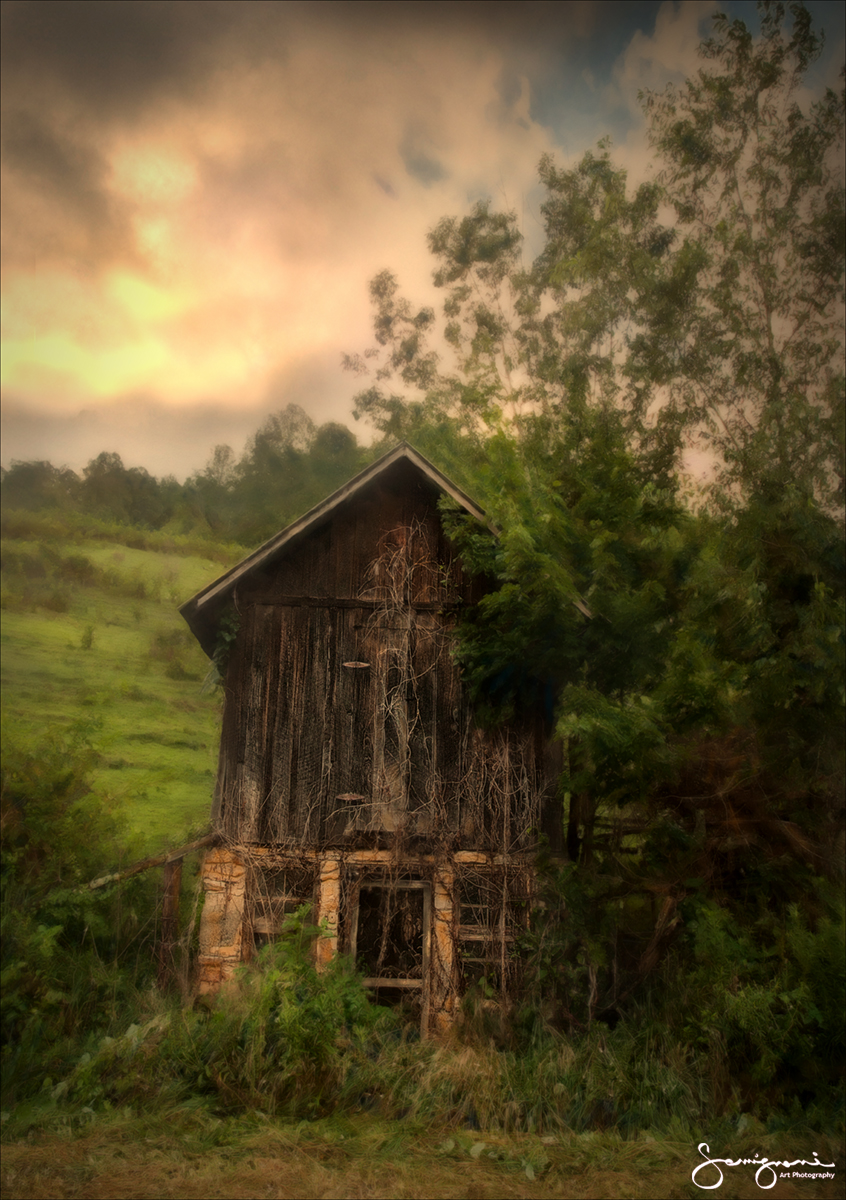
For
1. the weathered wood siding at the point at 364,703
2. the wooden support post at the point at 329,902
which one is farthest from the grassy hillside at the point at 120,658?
the wooden support post at the point at 329,902

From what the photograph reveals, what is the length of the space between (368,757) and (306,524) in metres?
3.13

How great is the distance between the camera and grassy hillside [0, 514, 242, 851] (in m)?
17.8

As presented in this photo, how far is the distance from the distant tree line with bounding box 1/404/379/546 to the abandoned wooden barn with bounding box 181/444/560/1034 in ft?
53.2

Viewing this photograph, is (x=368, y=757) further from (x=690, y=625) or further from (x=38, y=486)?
(x=38, y=486)

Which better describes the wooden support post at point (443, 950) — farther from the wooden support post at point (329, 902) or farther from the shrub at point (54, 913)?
the shrub at point (54, 913)

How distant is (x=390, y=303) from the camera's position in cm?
2534

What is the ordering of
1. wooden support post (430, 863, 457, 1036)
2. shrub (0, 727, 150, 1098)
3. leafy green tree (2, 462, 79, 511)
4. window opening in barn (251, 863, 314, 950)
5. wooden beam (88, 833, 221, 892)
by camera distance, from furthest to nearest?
leafy green tree (2, 462, 79, 511)
window opening in barn (251, 863, 314, 950)
wooden support post (430, 863, 457, 1036)
wooden beam (88, 833, 221, 892)
shrub (0, 727, 150, 1098)

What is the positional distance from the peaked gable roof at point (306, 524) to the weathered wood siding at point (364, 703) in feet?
0.64

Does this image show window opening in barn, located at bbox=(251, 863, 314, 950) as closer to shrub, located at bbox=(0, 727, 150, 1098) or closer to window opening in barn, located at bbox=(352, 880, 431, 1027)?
window opening in barn, located at bbox=(352, 880, 431, 1027)

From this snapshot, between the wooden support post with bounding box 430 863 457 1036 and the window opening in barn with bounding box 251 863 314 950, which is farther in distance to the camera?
the window opening in barn with bounding box 251 863 314 950

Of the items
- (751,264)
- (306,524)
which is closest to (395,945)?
(306,524)

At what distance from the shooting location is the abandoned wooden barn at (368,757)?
955 cm

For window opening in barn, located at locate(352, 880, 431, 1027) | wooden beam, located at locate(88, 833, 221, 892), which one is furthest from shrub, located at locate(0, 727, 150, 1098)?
window opening in barn, located at locate(352, 880, 431, 1027)

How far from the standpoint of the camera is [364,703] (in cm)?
1006
